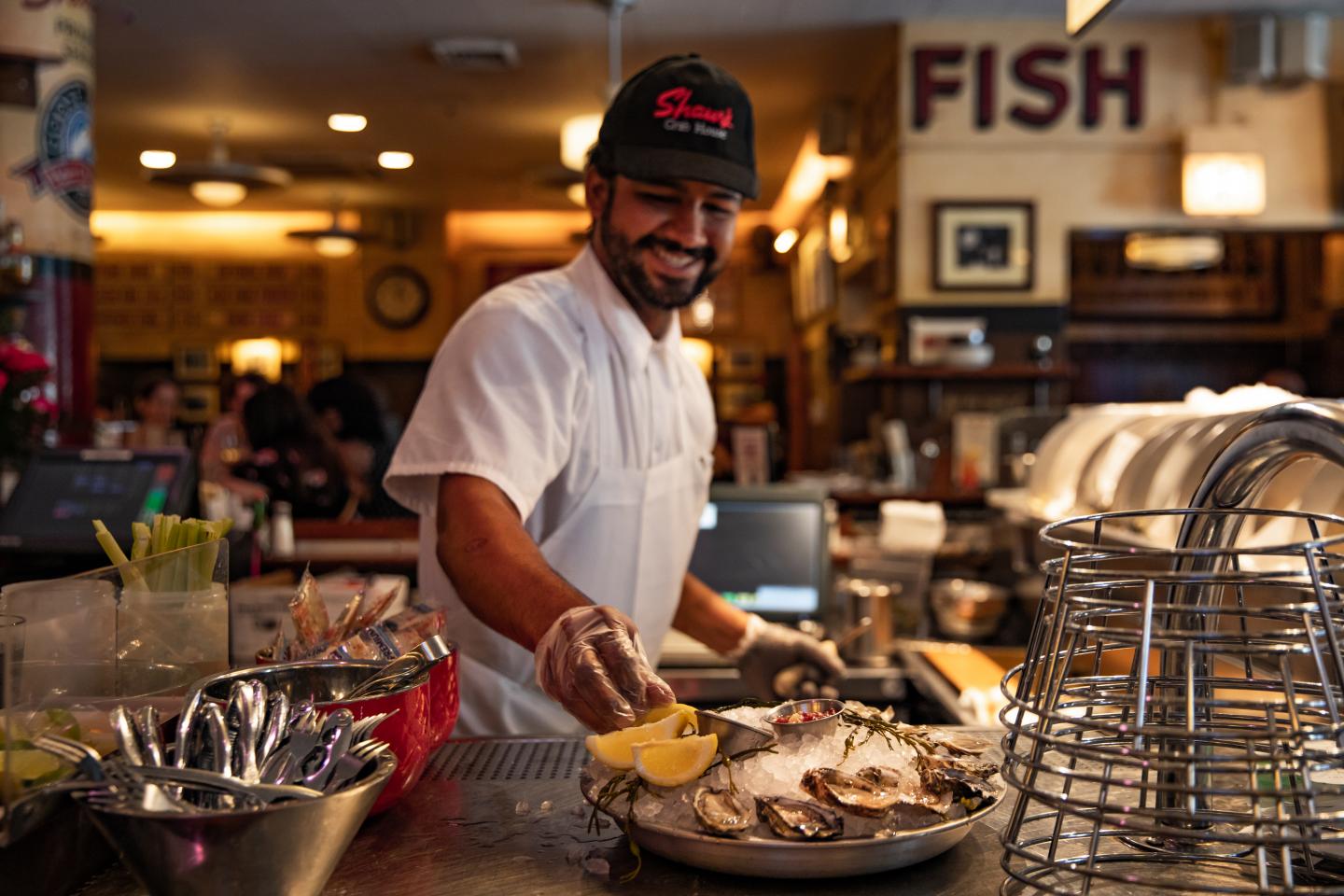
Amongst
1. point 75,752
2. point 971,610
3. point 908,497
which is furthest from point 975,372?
point 75,752

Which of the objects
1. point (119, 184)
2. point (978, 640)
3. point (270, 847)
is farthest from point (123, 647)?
point (119, 184)

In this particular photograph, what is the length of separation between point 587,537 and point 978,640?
6.88ft

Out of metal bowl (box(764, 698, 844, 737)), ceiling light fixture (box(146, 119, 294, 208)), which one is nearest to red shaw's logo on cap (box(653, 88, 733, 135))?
metal bowl (box(764, 698, 844, 737))

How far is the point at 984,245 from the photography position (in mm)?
6703

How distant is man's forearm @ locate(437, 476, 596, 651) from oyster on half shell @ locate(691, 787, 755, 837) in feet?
1.48

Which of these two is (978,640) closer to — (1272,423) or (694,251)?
(694,251)

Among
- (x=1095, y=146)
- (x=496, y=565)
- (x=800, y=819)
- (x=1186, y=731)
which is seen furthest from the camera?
(x=1095, y=146)

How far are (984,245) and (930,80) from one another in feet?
3.10

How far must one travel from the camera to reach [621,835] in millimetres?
1010

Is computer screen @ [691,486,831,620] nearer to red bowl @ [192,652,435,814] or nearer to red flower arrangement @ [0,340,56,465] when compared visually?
red bowl @ [192,652,435,814]

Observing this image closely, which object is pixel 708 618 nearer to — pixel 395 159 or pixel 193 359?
pixel 395 159

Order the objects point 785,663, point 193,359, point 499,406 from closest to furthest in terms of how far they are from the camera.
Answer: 1. point 499,406
2. point 785,663
3. point 193,359

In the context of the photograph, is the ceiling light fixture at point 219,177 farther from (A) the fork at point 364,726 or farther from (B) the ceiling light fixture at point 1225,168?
(A) the fork at point 364,726

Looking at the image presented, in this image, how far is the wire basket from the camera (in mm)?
672
